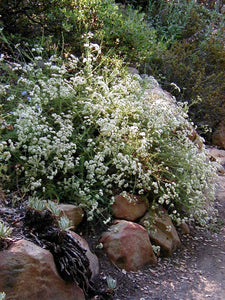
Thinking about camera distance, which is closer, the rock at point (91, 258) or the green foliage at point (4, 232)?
the green foliage at point (4, 232)

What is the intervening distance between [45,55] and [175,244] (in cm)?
317

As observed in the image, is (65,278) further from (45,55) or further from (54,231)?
(45,55)

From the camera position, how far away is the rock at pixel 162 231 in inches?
153

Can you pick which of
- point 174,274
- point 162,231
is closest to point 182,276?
point 174,274

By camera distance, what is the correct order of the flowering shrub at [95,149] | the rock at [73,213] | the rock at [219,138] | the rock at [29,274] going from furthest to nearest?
the rock at [219,138] → the flowering shrub at [95,149] → the rock at [73,213] → the rock at [29,274]

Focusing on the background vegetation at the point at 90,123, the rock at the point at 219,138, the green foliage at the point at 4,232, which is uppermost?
the green foliage at the point at 4,232

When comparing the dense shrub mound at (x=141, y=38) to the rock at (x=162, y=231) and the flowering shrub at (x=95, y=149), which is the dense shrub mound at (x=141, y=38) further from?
the rock at (x=162, y=231)

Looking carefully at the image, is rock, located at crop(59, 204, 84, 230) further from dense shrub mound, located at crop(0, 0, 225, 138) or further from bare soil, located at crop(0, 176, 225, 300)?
dense shrub mound, located at crop(0, 0, 225, 138)

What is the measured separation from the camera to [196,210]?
421 centimetres

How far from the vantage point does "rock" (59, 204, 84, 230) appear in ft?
11.3

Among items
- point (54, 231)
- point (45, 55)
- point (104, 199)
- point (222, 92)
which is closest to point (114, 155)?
point (104, 199)

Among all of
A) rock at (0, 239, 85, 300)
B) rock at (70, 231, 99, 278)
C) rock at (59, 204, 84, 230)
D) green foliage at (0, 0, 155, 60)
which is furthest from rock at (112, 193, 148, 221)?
green foliage at (0, 0, 155, 60)

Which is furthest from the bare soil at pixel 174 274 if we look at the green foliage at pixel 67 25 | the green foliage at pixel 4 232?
the green foliage at pixel 67 25

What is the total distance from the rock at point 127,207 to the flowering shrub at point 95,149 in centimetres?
8
